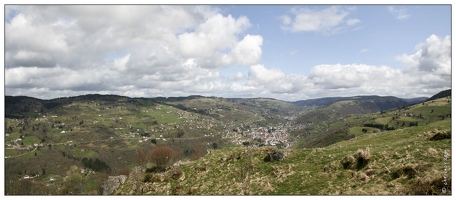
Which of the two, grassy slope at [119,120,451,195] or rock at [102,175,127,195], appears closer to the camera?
grassy slope at [119,120,451,195]

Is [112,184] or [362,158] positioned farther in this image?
[112,184]

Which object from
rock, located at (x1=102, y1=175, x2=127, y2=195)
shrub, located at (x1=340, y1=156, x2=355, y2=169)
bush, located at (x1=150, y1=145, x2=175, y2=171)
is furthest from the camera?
bush, located at (x1=150, y1=145, x2=175, y2=171)

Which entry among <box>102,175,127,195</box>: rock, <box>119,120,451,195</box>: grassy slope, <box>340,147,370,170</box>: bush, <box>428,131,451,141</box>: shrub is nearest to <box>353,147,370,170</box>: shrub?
<box>340,147,370,170</box>: bush

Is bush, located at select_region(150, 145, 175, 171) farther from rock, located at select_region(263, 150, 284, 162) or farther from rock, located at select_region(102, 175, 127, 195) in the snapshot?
rock, located at select_region(263, 150, 284, 162)

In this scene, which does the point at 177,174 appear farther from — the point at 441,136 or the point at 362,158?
the point at 441,136

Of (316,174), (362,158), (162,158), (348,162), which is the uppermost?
(362,158)

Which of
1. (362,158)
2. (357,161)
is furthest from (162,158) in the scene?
(362,158)

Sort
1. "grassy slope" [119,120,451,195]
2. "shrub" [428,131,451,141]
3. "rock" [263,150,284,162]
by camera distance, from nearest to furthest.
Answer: "grassy slope" [119,120,451,195] < "shrub" [428,131,451,141] < "rock" [263,150,284,162]

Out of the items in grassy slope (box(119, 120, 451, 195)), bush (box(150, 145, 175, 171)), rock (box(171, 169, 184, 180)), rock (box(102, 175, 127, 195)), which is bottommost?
rock (box(102, 175, 127, 195))

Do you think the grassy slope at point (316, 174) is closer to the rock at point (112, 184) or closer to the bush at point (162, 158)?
the rock at point (112, 184)

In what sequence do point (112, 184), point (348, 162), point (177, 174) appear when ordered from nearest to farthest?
point (348, 162)
point (177, 174)
point (112, 184)

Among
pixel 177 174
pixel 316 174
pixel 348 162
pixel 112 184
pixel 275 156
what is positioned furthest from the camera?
pixel 112 184

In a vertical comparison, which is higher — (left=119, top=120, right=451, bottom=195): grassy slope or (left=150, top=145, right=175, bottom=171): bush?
(left=119, top=120, right=451, bottom=195): grassy slope
